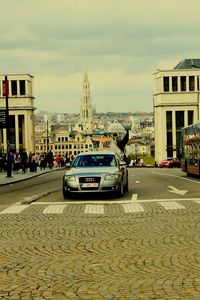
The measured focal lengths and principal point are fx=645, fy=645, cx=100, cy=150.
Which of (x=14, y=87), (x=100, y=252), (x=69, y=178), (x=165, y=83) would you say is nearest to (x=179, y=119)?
(x=165, y=83)

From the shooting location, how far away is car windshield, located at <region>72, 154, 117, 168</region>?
20.9m

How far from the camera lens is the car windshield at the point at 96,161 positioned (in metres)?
20.9

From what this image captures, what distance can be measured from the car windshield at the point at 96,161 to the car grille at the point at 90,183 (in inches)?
63.4

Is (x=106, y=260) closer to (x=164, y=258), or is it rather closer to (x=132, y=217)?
(x=164, y=258)

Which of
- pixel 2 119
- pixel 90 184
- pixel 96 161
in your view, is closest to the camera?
pixel 90 184

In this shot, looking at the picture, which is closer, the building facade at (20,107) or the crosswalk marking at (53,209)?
the crosswalk marking at (53,209)

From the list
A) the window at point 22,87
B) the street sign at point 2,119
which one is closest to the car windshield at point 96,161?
the street sign at point 2,119

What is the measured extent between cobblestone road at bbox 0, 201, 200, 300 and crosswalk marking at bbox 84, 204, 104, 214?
54mm

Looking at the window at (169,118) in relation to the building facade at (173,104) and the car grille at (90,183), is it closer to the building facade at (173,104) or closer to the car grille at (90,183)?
the building facade at (173,104)

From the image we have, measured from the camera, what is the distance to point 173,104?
148m

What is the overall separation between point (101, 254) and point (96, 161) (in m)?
11.9

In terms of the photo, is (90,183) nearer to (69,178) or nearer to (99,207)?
(69,178)

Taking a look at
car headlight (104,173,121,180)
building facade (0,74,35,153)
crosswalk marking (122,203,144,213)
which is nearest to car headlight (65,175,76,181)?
car headlight (104,173,121,180)

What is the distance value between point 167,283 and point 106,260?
164cm
